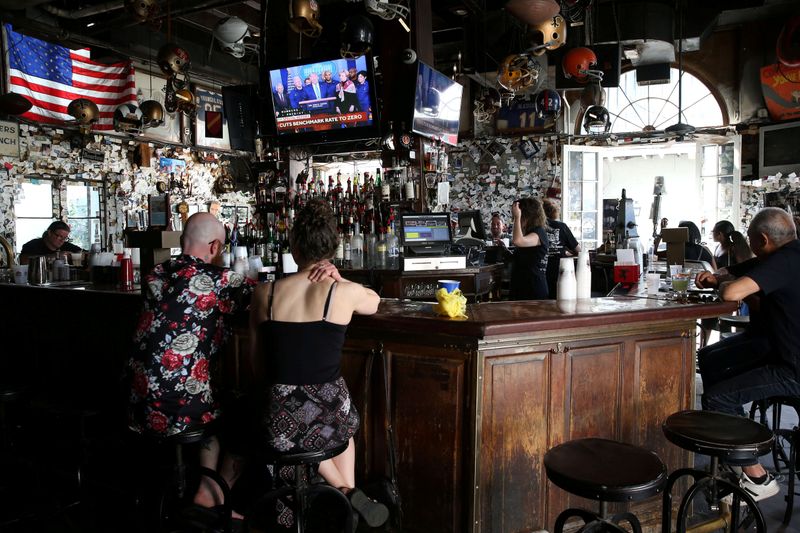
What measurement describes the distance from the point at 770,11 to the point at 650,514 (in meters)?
8.81

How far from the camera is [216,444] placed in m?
2.95

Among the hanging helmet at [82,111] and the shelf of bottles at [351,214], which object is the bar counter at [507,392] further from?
the hanging helmet at [82,111]

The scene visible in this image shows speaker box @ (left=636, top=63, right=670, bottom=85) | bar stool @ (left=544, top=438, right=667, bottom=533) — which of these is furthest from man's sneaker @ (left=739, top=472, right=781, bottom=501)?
speaker box @ (left=636, top=63, right=670, bottom=85)

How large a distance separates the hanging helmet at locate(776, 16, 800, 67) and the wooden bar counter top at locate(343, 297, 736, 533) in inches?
259

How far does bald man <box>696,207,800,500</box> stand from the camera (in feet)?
9.98

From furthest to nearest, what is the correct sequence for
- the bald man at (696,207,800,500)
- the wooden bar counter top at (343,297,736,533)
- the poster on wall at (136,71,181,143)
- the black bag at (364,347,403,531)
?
the poster on wall at (136,71,181,143), the bald man at (696,207,800,500), the black bag at (364,347,403,531), the wooden bar counter top at (343,297,736,533)

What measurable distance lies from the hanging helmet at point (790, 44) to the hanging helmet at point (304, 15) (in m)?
6.40

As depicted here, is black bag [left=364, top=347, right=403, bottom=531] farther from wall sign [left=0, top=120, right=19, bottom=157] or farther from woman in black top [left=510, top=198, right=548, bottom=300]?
wall sign [left=0, top=120, right=19, bottom=157]

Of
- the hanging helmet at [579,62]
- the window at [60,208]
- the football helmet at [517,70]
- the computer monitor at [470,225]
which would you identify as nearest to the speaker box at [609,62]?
the hanging helmet at [579,62]

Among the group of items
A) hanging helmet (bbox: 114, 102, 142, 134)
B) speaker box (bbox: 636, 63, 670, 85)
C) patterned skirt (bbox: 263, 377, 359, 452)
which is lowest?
patterned skirt (bbox: 263, 377, 359, 452)

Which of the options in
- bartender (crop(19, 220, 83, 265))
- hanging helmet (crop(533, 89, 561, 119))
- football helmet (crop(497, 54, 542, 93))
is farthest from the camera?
hanging helmet (crop(533, 89, 561, 119))

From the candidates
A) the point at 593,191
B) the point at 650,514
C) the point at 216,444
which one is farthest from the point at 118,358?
the point at 593,191

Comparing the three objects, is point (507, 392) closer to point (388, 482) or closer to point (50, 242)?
point (388, 482)

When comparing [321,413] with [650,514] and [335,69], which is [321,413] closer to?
[650,514]
